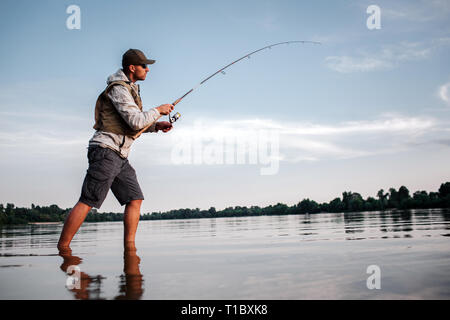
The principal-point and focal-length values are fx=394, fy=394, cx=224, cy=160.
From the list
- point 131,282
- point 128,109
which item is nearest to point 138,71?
point 128,109

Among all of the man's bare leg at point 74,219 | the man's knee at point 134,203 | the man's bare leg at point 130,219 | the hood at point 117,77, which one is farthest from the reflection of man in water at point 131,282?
the hood at point 117,77

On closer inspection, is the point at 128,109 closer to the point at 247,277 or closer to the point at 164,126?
the point at 164,126

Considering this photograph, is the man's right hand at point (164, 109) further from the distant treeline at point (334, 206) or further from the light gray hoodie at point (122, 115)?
the distant treeline at point (334, 206)

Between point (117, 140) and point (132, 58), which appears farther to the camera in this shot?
point (132, 58)

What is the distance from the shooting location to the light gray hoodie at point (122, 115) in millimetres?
4164

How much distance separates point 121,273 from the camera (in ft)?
8.58

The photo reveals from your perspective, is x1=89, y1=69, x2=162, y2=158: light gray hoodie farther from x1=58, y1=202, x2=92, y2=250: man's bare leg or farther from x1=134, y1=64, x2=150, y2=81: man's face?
x1=58, y1=202, x2=92, y2=250: man's bare leg

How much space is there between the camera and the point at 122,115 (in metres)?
4.17

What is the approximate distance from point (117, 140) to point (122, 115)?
30 centimetres

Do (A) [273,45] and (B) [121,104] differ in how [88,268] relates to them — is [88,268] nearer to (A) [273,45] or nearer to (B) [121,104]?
(B) [121,104]

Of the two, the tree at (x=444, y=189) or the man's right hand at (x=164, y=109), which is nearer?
the man's right hand at (x=164, y=109)

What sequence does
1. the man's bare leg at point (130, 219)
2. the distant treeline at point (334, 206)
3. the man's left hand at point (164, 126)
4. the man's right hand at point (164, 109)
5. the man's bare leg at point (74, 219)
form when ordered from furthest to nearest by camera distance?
the distant treeline at point (334, 206) < the man's left hand at point (164, 126) < the man's bare leg at point (130, 219) < the man's right hand at point (164, 109) < the man's bare leg at point (74, 219)
